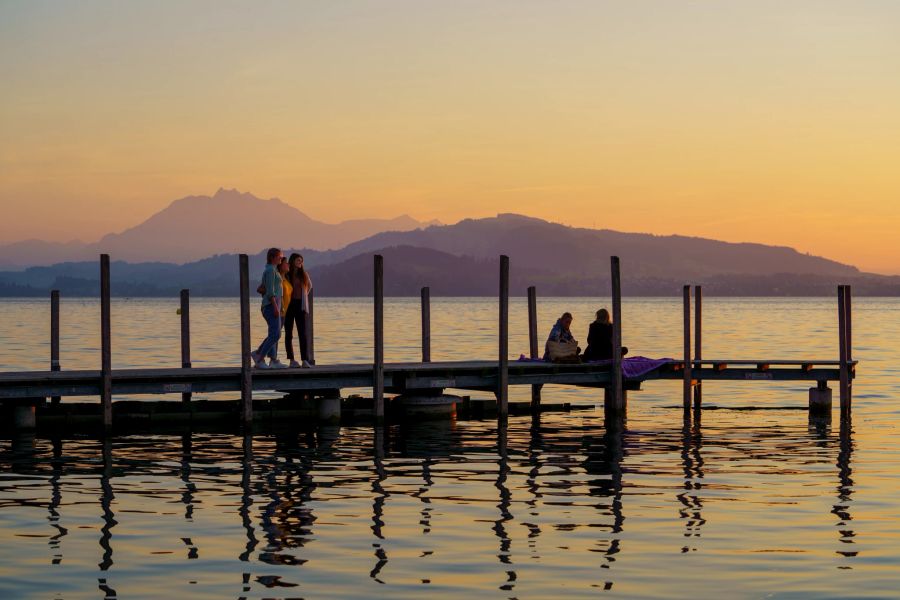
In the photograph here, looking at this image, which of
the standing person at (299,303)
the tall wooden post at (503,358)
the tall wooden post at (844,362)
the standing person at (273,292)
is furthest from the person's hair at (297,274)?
the tall wooden post at (844,362)

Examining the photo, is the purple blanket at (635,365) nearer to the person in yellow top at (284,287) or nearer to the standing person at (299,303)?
the standing person at (299,303)

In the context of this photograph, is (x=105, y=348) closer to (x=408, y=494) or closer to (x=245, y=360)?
(x=245, y=360)

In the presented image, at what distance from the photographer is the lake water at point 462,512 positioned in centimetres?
1362

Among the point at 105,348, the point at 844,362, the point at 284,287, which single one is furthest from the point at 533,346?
the point at 105,348

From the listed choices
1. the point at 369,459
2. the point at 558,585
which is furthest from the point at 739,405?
the point at 558,585

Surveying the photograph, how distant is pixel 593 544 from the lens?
1531 centimetres

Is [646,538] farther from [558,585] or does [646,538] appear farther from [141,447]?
[141,447]

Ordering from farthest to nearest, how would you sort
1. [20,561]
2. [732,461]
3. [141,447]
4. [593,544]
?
[141,447] → [732,461] → [593,544] → [20,561]

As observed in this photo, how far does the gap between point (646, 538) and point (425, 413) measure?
13.8 m

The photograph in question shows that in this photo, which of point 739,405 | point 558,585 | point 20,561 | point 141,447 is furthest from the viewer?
point 739,405

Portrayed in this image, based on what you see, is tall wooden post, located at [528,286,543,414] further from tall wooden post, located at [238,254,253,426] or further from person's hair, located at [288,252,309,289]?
tall wooden post, located at [238,254,253,426]

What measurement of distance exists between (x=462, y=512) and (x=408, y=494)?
1.79 m

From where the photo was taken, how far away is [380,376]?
90.1 ft

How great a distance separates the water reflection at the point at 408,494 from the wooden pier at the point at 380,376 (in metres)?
0.92
